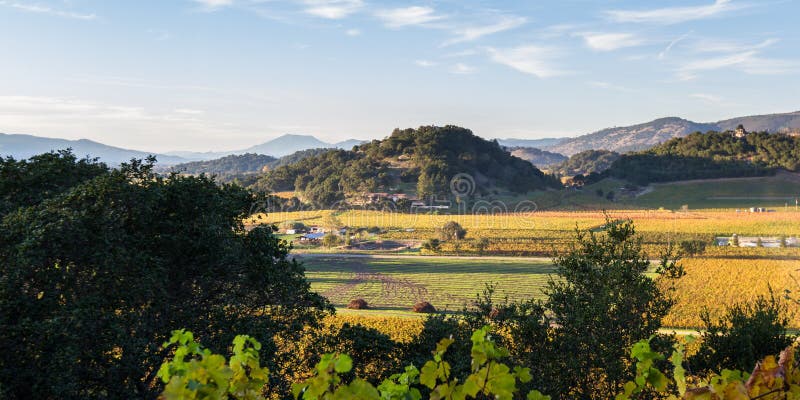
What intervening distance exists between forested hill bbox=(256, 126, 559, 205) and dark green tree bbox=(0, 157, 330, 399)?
405ft

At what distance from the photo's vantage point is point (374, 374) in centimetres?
1669

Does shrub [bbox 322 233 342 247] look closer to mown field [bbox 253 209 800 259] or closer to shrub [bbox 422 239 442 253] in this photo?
mown field [bbox 253 209 800 259]

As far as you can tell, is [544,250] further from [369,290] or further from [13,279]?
[13,279]

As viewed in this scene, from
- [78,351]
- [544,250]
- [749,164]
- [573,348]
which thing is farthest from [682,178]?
[78,351]

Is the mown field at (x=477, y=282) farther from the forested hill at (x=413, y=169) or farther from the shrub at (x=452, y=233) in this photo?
the forested hill at (x=413, y=169)

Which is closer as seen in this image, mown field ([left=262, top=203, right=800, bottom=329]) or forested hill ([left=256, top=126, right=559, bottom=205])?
mown field ([left=262, top=203, right=800, bottom=329])

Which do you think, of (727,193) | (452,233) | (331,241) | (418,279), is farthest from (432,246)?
(727,193)

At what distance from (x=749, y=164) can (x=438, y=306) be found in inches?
5526

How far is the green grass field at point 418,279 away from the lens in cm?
4653

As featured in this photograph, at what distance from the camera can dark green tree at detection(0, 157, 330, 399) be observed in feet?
36.3

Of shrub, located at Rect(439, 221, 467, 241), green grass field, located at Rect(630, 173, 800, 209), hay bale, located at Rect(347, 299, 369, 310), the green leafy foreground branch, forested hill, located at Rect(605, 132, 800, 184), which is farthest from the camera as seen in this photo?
forested hill, located at Rect(605, 132, 800, 184)

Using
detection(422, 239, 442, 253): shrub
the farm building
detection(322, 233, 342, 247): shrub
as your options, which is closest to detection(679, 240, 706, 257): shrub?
detection(422, 239, 442, 253): shrub

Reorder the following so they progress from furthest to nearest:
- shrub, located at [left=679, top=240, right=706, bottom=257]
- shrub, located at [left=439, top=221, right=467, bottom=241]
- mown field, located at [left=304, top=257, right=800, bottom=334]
→ shrub, located at [left=439, top=221, right=467, bottom=241] → shrub, located at [left=679, top=240, right=706, bottom=257] → mown field, located at [left=304, top=257, right=800, bottom=334]

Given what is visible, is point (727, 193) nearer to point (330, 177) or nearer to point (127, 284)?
point (330, 177)
